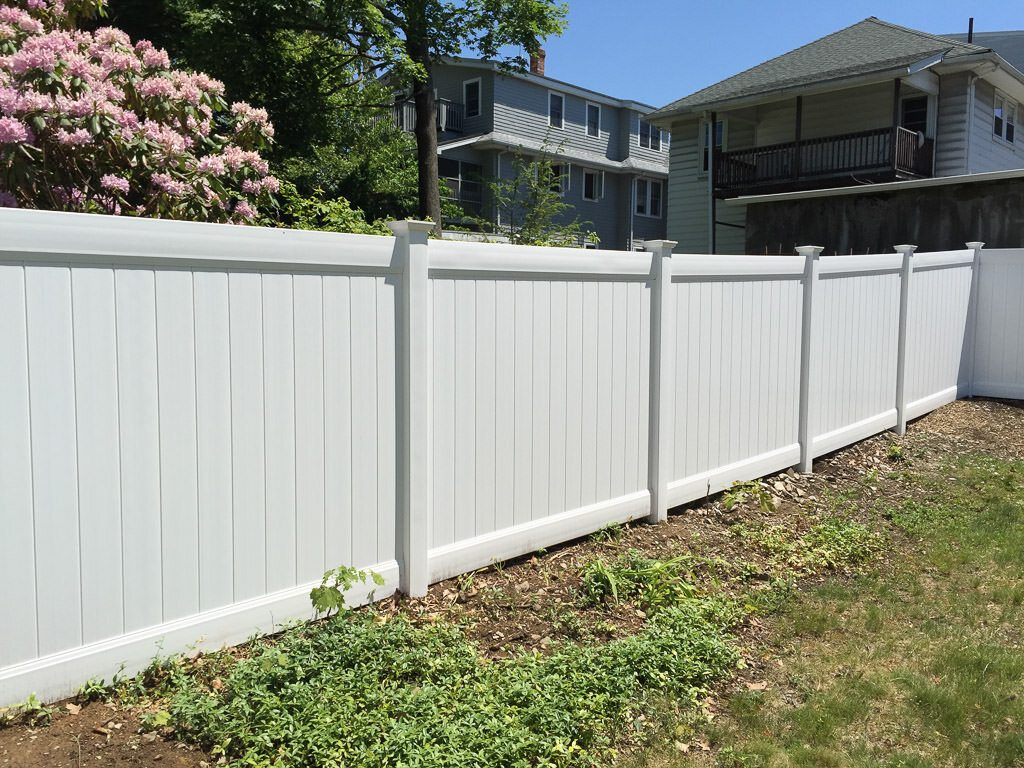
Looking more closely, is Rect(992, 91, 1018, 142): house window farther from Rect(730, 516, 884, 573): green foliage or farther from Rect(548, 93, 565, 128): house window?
Rect(730, 516, 884, 573): green foliage

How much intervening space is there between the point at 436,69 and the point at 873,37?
586 inches

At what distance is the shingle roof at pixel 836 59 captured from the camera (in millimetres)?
18969

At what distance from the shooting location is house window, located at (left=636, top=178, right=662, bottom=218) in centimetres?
3394

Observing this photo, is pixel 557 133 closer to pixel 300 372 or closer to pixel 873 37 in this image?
pixel 873 37

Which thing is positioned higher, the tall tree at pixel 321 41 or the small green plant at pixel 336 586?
the tall tree at pixel 321 41

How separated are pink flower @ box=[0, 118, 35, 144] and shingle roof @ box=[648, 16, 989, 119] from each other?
18.3 meters

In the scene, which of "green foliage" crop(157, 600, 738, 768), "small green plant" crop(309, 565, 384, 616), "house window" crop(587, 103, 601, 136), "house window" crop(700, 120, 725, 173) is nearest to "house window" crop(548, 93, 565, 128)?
"house window" crop(587, 103, 601, 136)

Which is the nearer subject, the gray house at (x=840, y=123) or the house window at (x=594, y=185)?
the gray house at (x=840, y=123)

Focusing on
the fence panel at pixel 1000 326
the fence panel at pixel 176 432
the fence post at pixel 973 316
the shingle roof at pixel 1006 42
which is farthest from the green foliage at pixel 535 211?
the shingle roof at pixel 1006 42

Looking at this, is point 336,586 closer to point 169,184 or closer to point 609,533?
point 609,533

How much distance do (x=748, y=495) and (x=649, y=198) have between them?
29068 mm

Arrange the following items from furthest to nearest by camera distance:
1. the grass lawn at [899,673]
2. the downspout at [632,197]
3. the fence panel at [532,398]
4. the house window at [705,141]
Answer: the downspout at [632,197]
the house window at [705,141]
the fence panel at [532,398]
the grass lawn at [899,673]

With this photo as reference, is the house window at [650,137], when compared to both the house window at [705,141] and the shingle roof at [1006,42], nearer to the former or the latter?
the house window at [705,141]

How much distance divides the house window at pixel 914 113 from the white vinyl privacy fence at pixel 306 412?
16.9 m
